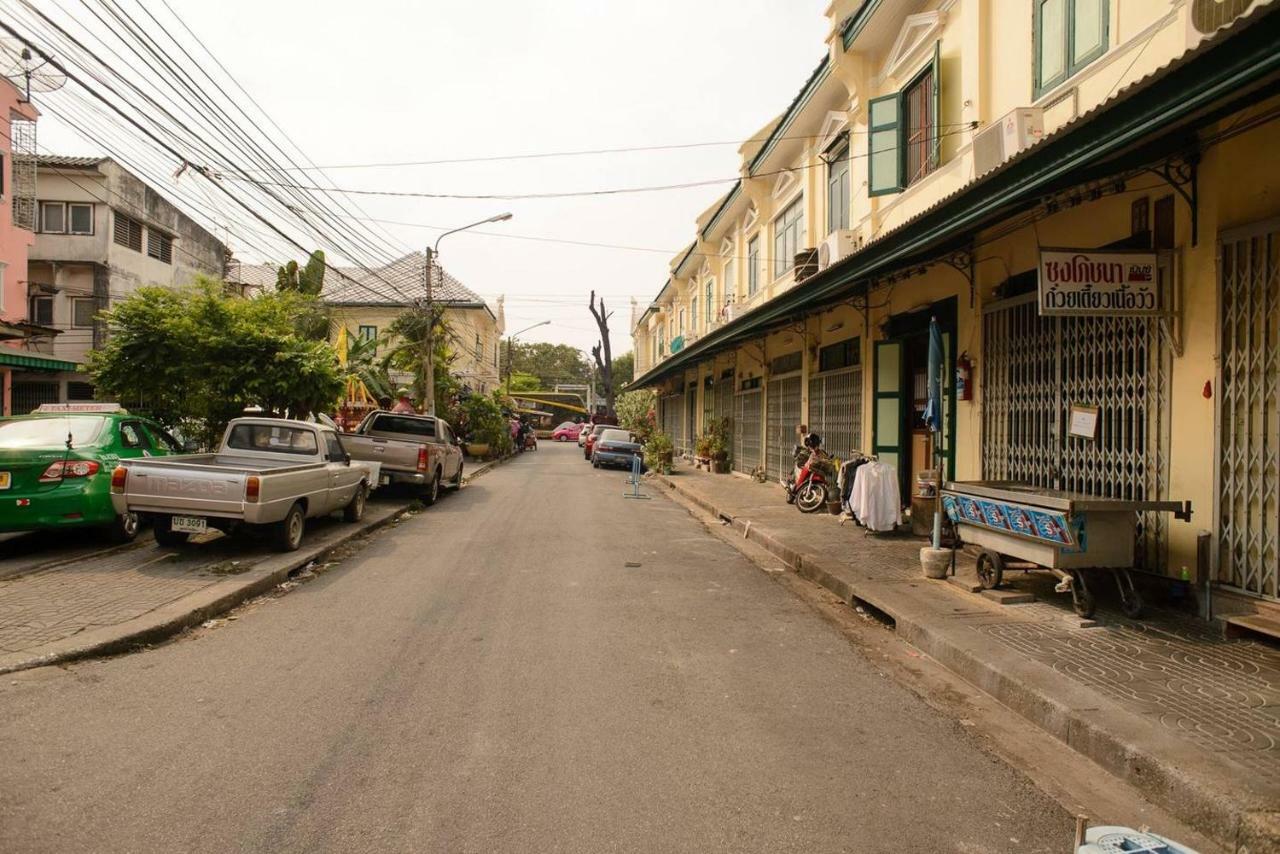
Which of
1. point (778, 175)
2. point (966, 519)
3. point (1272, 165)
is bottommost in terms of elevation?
point (966, 519)

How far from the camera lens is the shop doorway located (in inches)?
484

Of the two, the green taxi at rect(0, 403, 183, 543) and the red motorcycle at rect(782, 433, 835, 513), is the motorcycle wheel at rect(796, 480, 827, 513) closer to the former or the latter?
the red motorcycle at rect(782, 433, 835, 513)

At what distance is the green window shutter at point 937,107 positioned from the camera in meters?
11.0

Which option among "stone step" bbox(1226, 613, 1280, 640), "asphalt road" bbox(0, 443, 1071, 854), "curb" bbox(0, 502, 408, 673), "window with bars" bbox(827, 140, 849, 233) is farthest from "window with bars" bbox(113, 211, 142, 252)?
"stone step" bbox(1226, 613, 1280, 640)

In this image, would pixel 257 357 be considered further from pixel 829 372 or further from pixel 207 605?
pixel 829 372

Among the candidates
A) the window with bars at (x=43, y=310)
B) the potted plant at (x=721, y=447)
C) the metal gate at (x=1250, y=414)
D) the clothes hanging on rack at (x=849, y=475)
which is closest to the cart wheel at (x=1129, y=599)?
the metal gate at (x=1250, y=414)

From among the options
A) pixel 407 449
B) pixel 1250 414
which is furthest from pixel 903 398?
pixel 407 449

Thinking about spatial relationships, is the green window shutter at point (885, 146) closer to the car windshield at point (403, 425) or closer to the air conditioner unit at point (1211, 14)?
the air conditioner unit at point (1211, 14)

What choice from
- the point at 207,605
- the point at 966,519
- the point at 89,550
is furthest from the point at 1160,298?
the point at 89,550

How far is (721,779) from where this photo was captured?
3.71 meters

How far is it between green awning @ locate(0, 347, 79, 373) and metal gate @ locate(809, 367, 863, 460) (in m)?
17.4

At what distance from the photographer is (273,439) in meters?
11.4

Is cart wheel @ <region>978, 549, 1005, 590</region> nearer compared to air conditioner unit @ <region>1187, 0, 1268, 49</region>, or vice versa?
air conditioner unit @ <region>1187, 0, 1268, 49</region>

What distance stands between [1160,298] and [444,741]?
650 cm
